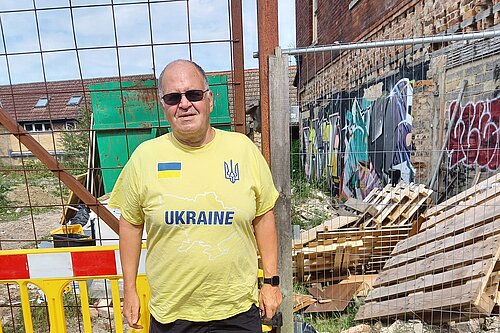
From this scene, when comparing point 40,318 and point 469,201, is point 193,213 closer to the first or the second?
point 40,318

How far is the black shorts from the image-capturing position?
175cm

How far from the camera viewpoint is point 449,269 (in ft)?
12.2

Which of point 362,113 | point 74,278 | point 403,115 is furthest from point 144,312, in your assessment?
point 362,113

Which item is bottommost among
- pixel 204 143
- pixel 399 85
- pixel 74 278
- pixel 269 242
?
pixel 74 278

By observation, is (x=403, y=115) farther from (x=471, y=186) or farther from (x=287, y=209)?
(x=287, y=209)

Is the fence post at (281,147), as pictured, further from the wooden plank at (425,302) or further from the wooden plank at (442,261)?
the wooden plank at (442,261)

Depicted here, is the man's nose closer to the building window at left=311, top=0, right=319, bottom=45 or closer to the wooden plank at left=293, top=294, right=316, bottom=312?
the wooden plank at left=293, top=294, right=316, bottom=312

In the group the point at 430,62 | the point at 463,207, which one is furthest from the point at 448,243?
the point at 430,62

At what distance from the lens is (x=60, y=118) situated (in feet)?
67.4

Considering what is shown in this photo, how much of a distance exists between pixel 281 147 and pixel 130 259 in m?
1.06

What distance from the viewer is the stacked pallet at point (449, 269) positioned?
3297 millimetres

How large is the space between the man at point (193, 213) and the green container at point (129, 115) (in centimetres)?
62

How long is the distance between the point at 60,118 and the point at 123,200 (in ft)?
70.3

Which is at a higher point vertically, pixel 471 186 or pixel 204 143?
pixel 204 143
